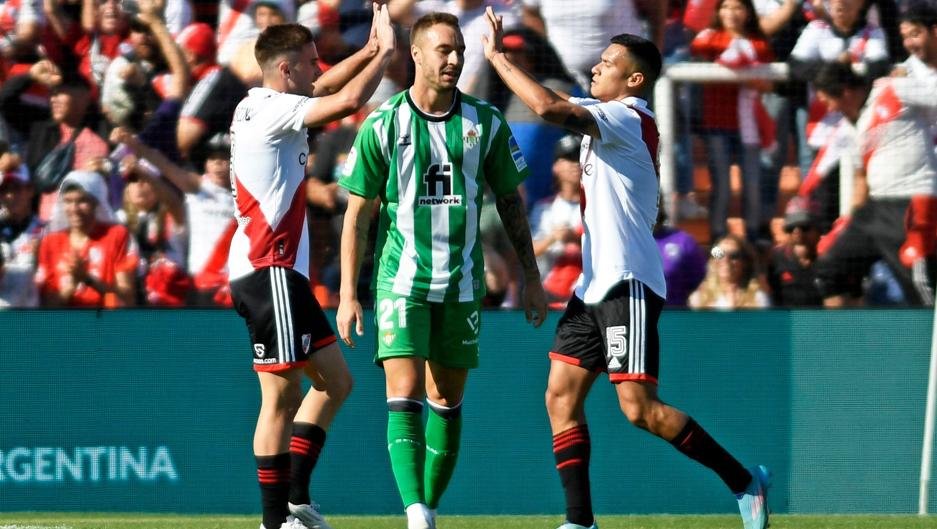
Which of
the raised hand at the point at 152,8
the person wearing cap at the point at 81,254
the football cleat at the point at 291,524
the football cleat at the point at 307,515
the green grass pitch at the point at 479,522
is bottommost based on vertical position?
the green grass pitch at the point at 479,522

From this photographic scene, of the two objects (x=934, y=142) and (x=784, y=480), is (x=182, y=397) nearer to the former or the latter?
(x=784, y=480)

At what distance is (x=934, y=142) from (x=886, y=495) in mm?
2378

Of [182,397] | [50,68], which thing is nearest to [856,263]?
[182,397]

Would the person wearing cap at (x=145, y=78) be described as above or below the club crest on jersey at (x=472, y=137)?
above

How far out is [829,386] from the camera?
9844 millimetres

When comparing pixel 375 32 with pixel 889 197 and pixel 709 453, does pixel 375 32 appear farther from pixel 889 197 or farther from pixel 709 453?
pixel 889 197

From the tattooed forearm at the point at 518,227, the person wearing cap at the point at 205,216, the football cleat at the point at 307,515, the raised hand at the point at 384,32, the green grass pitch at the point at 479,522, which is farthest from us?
the person wearing cap at the point at 205,216

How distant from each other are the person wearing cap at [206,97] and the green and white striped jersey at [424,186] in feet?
12.8

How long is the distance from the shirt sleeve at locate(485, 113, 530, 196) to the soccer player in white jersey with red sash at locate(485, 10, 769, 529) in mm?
311

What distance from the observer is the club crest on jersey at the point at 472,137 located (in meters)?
6.52

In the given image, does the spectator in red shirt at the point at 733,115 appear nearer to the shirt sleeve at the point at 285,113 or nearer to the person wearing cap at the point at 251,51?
the person wearing cap at the point at 251,51

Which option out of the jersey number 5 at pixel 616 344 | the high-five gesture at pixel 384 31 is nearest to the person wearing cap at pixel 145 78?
the high-five gesture at pixel 384 31

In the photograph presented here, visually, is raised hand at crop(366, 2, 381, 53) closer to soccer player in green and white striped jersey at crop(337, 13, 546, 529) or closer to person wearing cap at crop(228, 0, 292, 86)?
soccer player in green and white striped jersey at crop(337, 13, 546, 529)

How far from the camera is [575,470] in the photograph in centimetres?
662
